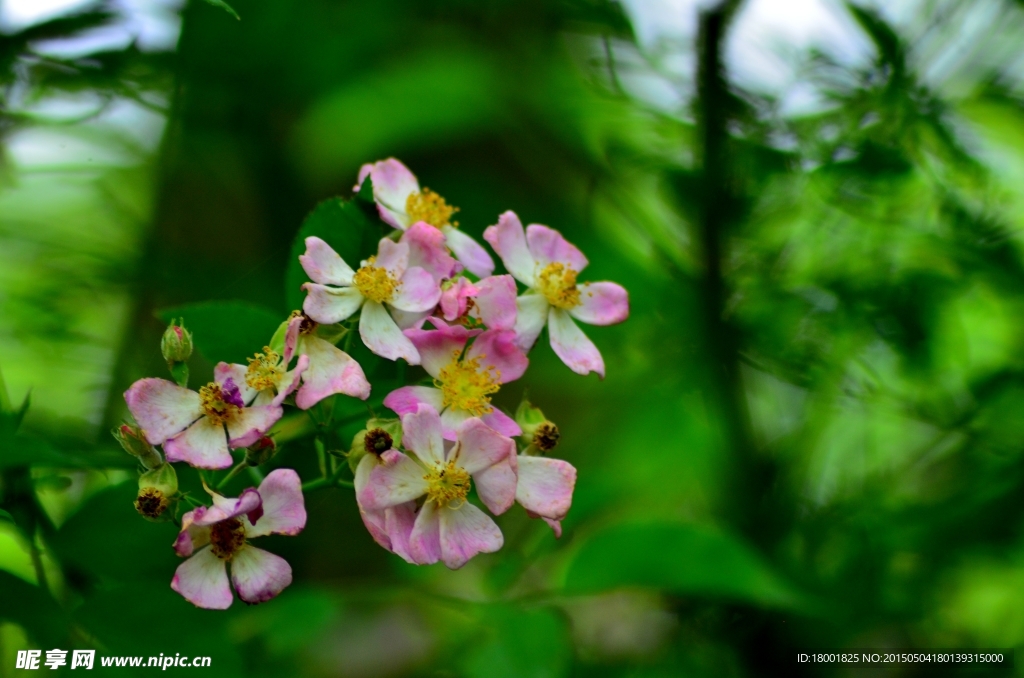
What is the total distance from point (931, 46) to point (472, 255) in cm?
91

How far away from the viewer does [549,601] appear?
1.24 metres

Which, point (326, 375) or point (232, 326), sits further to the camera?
point (232, 326)

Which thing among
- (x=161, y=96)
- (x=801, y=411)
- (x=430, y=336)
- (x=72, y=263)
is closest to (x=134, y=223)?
(x=72, y=263)

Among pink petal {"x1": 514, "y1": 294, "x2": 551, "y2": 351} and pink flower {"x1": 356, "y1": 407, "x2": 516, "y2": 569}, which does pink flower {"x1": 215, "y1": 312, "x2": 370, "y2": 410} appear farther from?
pink petal {"x1": 514, "y1": 294, "x2": 551, "y2": 351}

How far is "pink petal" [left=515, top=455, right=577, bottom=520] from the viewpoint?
66 cm

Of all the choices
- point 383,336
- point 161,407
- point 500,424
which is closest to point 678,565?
point 500,424

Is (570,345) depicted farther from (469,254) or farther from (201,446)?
(201,446)

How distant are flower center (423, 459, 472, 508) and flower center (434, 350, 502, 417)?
0.07m

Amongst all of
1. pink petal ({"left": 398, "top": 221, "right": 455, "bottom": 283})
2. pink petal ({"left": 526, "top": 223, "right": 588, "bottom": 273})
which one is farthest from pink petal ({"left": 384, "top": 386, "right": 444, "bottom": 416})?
pink petal ({"left": 526, "top": 223, "right": 588, "bottom": 273})

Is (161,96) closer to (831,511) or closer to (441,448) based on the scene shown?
(441,448)

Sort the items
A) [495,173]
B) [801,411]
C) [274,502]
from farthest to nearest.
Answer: [495,173]
[801,411]
[274,502]

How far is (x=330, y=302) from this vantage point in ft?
2.19

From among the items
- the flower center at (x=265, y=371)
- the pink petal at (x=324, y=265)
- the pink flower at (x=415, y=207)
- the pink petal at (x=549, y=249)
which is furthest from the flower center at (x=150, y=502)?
the pink petal at (x=549, y=249)

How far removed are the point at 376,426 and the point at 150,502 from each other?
6.8 inches
